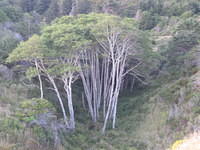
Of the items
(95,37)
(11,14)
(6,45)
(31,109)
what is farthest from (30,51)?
(11,14)

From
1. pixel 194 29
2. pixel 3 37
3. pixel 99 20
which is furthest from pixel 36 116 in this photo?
pixel 194 29

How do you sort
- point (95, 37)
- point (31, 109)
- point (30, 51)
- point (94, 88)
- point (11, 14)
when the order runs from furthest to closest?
point (11, 14)
point (94, 88)
point (95, 37)
point (30, 51)
point (31, 109)

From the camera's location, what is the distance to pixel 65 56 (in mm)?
13508

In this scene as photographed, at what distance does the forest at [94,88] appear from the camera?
36.3ft

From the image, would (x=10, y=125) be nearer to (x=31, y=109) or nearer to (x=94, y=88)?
(x=31, y=109)

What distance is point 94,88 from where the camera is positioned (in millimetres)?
16172

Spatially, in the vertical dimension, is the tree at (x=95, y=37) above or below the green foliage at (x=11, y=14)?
below

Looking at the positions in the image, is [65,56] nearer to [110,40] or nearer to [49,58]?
[49,58]

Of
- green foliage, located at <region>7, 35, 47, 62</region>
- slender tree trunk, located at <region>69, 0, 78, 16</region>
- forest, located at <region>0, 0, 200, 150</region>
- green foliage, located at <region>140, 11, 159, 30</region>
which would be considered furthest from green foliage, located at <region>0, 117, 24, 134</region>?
slender tree trunk, located at <region>69, 0, 78, 16</region>

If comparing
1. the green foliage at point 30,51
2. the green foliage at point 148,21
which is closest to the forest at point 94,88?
the green foliage at point 30,51

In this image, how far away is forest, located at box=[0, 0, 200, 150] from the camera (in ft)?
36.3

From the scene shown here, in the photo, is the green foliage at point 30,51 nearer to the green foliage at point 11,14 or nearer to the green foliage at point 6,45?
the green foliage at point 6,45

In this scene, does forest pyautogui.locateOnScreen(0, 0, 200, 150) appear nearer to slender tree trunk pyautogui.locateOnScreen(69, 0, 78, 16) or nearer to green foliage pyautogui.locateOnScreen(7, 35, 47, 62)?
green foliage pyautogui.locateOnScreen(7, 35, 47, 62)

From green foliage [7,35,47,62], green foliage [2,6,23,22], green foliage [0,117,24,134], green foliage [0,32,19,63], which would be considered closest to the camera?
green foliage [0,117,24,134]
